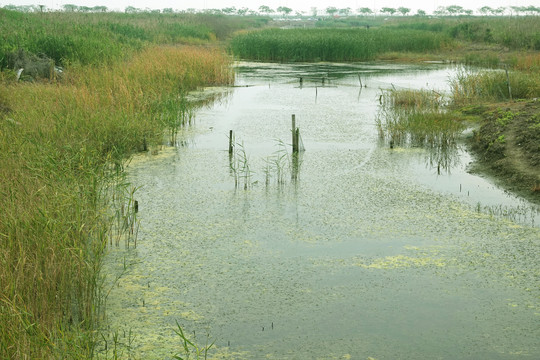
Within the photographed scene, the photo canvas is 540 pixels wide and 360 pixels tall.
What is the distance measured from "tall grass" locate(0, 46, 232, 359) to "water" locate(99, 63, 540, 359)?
0.74 ft

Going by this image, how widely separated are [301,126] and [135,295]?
4.33 meters

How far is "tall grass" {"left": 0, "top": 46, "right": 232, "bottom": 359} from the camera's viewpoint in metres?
2.22

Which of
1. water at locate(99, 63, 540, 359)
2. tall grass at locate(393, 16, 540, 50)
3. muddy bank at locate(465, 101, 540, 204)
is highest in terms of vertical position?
tall grass at locate(393, 16, 540, 50)

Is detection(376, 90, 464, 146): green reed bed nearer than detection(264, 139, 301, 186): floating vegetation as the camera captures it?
No

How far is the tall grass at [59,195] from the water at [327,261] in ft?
0.74

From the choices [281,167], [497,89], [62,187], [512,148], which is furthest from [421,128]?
[62,187]

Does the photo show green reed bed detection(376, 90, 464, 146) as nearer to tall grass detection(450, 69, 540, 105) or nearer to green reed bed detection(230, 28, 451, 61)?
tall grass detection(450, 69, 540, 105)

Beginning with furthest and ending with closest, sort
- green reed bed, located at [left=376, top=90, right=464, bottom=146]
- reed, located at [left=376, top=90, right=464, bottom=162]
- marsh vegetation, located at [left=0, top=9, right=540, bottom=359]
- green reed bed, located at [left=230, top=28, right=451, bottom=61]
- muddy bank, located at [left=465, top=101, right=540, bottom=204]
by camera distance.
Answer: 1. green reed bed, located at [left=230, top=28, right=451, bottom=61]
2. green reed bed, located at [left=376, top=90, right=464, bottom=146]
3. reed, located at [left=376, top=90, right=464, bottom=162]
4. muddy bank, located at [left=465, top=101, right=540, bottom=204]
5. marsh vegetation, located at [left=0, top=9, right=540, bottom=359]

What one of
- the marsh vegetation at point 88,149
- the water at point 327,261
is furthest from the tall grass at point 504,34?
the water at point 327,261

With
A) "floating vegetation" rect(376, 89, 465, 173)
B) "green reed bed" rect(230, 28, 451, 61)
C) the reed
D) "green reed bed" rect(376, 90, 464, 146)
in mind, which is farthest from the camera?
"green reed bed" rect(230, 28, 451, 61)

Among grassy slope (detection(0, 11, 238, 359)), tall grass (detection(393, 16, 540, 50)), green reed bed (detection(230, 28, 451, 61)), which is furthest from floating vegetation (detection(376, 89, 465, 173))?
tall grass (detection(393, 16, 540, 50))

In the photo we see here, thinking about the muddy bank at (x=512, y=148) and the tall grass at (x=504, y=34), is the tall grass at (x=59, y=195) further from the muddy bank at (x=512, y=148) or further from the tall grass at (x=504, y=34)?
the tall grass at (x=504, y=34)

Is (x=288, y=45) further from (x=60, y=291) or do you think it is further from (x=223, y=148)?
(x=60, y=291)

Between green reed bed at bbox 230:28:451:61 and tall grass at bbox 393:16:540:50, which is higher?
tall grass at bbox 393:16:540:50
